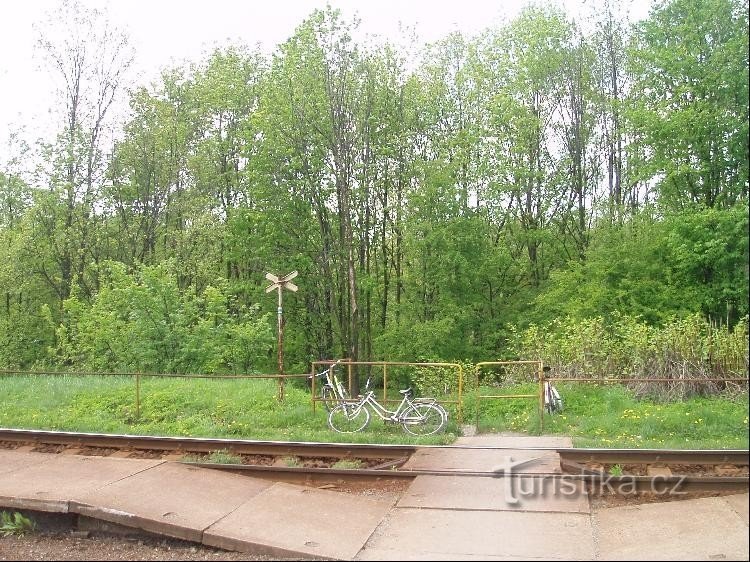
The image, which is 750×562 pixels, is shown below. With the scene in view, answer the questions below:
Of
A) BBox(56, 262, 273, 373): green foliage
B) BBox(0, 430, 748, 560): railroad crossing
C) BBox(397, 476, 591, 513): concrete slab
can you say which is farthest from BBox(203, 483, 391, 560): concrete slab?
BBox(56, 262, 273, 373): green foliage

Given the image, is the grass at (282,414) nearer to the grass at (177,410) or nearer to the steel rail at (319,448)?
the grass at (177,410)

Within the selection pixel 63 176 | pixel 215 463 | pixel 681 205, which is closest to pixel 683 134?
pixel 681 205

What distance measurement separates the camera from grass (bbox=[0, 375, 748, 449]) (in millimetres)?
10773

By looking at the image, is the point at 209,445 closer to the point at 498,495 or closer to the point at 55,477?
the point at 55,477

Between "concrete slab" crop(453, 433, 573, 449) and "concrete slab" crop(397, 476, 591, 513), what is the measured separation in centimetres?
214

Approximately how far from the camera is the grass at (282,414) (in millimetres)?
10773

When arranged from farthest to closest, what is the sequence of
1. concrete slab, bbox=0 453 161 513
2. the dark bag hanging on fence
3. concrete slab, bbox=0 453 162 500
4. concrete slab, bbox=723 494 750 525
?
the dark bag hanging on fence
concrete slab, bbox=0 453 162 500
concrete slab, bbox=0 453 161 513
concrete slab, bbox=723 494 750 525

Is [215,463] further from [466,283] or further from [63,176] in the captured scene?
[63,176]

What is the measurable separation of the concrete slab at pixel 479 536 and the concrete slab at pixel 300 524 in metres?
0.27

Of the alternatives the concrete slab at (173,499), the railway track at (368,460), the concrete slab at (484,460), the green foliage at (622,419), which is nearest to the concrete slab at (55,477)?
the concrete slab at (173,499)

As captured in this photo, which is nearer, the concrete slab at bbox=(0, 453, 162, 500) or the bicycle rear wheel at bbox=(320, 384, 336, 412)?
the concrete slab at bbox=(0, 453, 162, 500)

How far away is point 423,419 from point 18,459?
650cm

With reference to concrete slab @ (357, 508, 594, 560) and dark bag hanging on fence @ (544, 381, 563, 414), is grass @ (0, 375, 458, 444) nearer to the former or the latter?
dark bag hanging on fence @ (544, 381, 563, 414)

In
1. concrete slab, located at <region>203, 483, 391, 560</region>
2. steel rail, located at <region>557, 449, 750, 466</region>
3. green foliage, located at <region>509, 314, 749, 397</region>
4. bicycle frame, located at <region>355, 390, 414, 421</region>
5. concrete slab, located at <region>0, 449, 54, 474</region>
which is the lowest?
concrete slab, located at <region>203, 483, 391, 560</region>
